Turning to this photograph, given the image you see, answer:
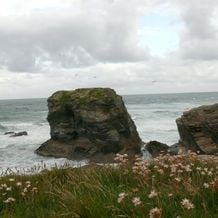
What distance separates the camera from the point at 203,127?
2356cm

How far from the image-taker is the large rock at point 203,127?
76.3 ft

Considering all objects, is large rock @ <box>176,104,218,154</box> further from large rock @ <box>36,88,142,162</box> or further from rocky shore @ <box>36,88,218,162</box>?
large rock @ <box>36,88,142,162</box>

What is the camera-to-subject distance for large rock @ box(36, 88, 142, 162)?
33.1 metres

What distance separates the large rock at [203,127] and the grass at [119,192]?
15820 mm

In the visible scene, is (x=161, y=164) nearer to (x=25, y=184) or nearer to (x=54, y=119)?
(x=25, y=184)

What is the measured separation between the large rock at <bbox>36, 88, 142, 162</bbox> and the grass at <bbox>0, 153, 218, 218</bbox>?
962 inches

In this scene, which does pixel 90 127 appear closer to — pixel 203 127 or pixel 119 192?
pixel 203 127

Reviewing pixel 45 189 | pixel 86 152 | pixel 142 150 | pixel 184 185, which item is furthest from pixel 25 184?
pixel 142 150

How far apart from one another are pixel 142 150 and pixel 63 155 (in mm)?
5841

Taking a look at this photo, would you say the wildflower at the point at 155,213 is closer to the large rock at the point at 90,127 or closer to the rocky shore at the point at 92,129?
the rocky shore at the point at 92,129

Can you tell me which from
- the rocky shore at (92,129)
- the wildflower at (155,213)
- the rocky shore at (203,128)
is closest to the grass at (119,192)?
the wildflower at (155,213)

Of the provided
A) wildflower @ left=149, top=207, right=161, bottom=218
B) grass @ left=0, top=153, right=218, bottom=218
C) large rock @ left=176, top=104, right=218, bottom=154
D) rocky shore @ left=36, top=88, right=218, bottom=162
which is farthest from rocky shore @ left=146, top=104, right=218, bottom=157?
wildflower @ left=149, top=207, right=161, bottom=218

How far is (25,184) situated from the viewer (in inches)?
281

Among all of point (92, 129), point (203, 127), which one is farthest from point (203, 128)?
point (92, 129)
